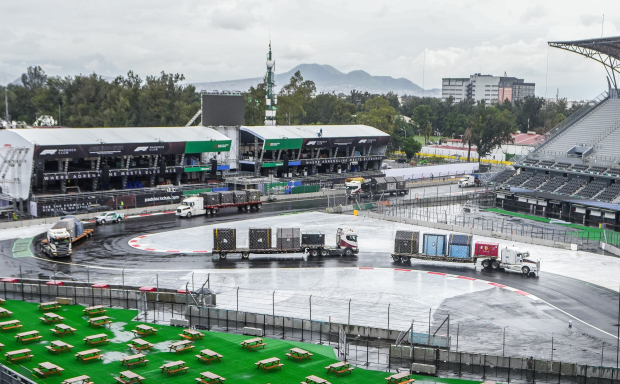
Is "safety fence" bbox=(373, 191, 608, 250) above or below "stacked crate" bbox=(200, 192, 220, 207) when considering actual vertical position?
below

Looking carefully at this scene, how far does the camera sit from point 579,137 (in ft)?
293

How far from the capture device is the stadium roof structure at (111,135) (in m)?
74.4

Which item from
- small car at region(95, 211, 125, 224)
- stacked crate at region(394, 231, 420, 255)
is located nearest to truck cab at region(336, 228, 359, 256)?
stacked crate at region(394, 231, 420, 255)

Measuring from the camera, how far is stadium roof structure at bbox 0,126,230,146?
74438mm

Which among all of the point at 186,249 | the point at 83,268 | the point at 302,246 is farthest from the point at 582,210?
the point at 83,268

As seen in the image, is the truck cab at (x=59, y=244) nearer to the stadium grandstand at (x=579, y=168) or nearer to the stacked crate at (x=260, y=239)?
the stacked crate at (x=260, y=239)

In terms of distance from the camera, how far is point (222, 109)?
97.2 m

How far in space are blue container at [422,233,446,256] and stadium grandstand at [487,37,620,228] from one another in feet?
87.1

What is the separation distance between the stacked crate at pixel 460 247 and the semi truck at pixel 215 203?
3043 cm

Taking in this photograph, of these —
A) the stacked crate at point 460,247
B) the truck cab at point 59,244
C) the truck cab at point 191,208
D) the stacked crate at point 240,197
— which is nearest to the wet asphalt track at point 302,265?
the truck cab at point 59,244

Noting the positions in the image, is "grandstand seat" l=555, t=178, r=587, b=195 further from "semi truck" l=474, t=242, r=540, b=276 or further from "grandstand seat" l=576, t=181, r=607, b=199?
"semi truck" l=474, t=242, r=540, b=276

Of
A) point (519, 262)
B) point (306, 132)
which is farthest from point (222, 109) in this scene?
point (519, 262)

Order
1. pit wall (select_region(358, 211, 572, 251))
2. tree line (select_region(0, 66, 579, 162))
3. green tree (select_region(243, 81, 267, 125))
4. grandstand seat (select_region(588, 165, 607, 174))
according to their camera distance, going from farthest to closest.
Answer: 1. green tree (select_region(243, 81, 267, 125))
2. tree line (select_region(0, 66, 579, 162))
3. grandstand seat (select_region(588, 165, 607, 174))
4. pit wall (select_region(358, 211, 572, 251))

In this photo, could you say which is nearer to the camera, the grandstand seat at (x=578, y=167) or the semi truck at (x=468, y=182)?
the grandstand seat at (x=578, y=167)
